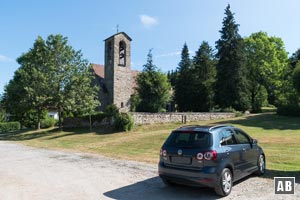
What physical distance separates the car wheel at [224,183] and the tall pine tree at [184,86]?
40837mm

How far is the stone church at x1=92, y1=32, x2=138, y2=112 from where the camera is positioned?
38.7 m

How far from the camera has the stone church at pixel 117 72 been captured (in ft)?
127

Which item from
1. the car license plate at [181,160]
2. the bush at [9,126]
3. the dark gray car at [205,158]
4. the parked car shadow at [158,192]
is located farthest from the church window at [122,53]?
the car license plate at [181,160]

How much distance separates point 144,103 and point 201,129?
30.9 metres

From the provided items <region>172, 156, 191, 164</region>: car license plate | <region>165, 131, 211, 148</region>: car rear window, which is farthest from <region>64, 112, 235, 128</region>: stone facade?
<region>172, 156, 191, 164</region>: car license plate

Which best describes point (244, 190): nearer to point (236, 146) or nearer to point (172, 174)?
point (236, 146)

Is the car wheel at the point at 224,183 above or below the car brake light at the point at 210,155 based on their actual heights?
below

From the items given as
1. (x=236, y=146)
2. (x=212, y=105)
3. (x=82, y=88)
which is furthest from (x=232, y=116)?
(x=236, y=146)

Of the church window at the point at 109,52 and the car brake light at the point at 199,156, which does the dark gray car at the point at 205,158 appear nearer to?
the car brake light at the point at 199,156

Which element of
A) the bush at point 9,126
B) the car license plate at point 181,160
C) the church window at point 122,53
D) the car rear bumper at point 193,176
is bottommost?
the bush at point 9,126

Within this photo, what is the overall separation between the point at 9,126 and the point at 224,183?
139 ft

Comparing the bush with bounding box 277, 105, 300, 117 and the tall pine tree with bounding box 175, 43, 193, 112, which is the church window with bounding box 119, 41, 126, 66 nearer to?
the tall pine tree with bounding box 175, 43, 193, 112

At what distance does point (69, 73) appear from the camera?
3284 cm

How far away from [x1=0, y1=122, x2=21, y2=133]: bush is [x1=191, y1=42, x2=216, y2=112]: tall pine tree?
89.9 feet
